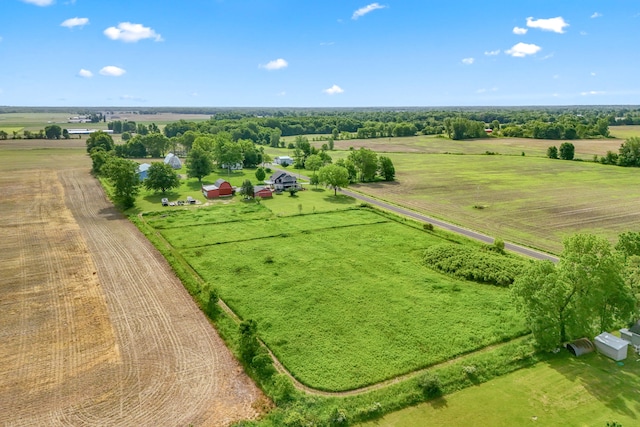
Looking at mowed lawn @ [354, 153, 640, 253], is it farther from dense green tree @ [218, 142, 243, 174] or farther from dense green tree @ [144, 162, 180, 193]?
dense green tree @ [144, 162, 180, 193]

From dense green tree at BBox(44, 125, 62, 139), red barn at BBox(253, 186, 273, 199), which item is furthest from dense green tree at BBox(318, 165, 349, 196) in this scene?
dense green tree at BBox(44, 125, 62, 139)

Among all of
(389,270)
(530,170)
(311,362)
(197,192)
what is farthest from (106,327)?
(530,170)

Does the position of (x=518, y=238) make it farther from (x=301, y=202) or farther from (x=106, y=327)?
(x=106, y=327)

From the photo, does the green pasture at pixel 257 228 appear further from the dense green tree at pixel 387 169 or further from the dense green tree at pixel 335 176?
the dense green tree at pixel 387 169

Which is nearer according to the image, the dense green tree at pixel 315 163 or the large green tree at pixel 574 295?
the large green tree at pixel 574 295

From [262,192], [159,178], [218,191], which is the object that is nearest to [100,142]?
[159,178]

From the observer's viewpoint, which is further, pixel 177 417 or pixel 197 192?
pixel 197 192

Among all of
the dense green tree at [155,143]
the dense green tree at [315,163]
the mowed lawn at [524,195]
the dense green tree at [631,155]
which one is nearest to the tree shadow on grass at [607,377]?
the mowed lawn at [524,195]

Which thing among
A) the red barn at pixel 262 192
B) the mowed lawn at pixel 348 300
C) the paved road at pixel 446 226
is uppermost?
the red barn at pixel 262 192
